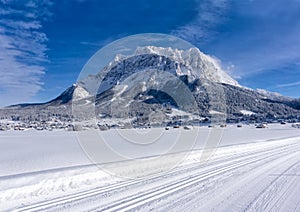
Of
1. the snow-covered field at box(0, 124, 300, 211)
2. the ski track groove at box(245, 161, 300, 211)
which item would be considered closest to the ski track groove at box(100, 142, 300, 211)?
the snow-covered field at box(0, 124, 300, 211)

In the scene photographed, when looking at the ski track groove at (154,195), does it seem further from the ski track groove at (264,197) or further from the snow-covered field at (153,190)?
the ski track groove at (264,197)

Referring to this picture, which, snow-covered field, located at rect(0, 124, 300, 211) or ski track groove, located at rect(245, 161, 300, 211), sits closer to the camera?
ski track groove, located at rect(245, 161, 300, 211)

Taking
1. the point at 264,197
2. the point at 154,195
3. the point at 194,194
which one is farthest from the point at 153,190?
the point at 264,197

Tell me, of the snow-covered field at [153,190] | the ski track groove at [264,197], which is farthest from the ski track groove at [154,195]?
the ski track groove at [264,197]

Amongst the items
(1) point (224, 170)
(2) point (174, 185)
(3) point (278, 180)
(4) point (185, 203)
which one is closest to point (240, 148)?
(1) point (224, 170)

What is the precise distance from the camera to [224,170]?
1044 cm

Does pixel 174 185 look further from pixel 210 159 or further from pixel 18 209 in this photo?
pixel 210 159

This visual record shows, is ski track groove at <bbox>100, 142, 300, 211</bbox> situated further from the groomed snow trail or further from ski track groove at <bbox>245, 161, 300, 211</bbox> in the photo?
ski track groove at <bbox>245, 161, 300, 211</bbox>

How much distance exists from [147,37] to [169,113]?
79.8 meters

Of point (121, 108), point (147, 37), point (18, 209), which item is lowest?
point (18, 209)

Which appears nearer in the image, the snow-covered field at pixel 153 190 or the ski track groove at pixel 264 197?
the ski track groove at pixel 264 197

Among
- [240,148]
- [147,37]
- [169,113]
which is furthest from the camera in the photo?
[169,113]

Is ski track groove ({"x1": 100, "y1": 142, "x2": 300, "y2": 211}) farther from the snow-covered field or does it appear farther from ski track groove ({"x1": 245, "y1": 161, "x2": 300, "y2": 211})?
ski track groove ({"x1": 245, "y1": 161, "x2": 300, "y2": 211})

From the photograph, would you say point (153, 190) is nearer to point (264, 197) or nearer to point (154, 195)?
point (154, 195)
